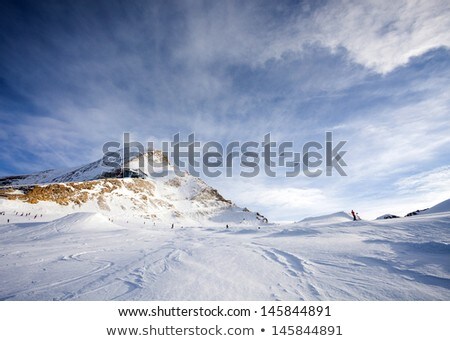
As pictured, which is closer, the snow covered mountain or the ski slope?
the ski slope

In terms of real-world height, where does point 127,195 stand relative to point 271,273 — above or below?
above

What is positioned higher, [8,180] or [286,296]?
[8,180]

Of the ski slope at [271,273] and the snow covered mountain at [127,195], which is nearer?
the ski slope at [271,273]

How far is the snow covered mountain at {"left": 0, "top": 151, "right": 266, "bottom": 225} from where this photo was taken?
47784 millimetres

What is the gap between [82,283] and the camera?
505 cm

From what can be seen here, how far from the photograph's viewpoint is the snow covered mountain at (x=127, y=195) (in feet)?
157

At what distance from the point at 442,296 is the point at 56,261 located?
1060 centimetres

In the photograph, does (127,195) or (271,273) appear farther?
(127,195)

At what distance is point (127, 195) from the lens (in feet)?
221

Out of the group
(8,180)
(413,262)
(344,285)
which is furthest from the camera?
(8,180)

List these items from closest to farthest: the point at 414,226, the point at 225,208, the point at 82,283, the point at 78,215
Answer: the point at 82,283 < the point at 414,226 < the point at 78,215 < the point at 225,208
